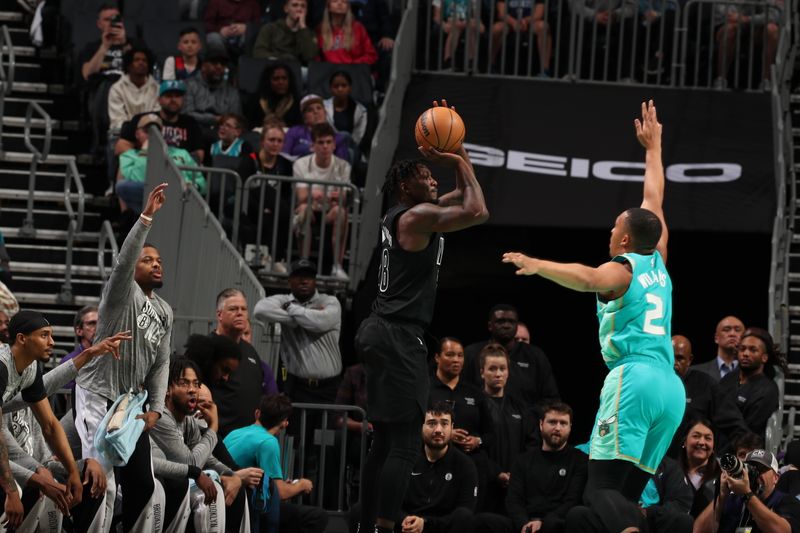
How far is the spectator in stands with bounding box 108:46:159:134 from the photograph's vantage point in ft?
56.9

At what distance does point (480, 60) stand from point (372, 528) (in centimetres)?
951

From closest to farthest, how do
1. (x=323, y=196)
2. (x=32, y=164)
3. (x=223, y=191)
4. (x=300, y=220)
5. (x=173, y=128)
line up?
(x=223, y=191) → (x=323, y=196) → (x=300, y=220) → (x=32, y=164) → (x=173, y=128)

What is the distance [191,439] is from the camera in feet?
38.0

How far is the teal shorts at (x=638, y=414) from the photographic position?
30.6 ft

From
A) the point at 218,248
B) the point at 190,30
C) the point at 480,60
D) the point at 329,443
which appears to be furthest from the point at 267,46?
the point at 329,443

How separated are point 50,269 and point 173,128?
189 cm

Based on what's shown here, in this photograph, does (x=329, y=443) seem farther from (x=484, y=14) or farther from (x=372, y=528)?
(x=484, y=14)

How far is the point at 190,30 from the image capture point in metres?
18.2

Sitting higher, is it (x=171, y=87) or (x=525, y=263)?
(x=171, y=87)

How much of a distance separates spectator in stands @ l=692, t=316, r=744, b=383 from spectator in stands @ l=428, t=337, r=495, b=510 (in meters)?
2.39

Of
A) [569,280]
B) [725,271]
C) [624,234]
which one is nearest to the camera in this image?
[569,280]

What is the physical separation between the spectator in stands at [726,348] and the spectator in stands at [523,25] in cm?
402

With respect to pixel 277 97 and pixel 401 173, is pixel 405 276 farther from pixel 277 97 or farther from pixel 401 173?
pixel 277 97

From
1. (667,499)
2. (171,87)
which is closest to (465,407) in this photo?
(667,499)
